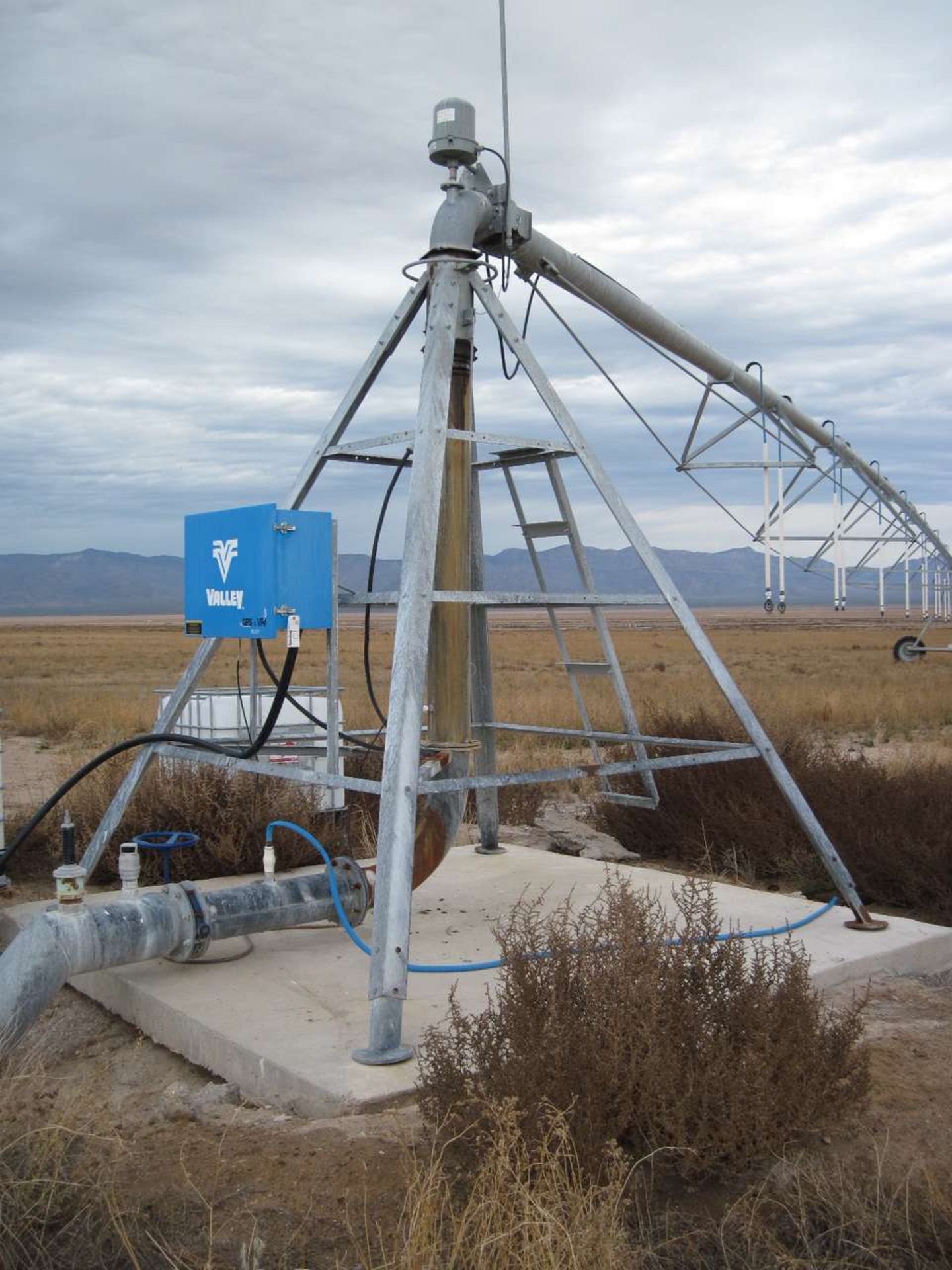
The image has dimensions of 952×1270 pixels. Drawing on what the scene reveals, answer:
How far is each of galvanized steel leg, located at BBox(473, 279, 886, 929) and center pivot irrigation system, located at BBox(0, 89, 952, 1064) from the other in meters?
0.01

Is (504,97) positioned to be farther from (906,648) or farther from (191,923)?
(906,648)

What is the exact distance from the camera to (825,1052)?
158 inches

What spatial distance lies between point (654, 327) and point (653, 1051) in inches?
201

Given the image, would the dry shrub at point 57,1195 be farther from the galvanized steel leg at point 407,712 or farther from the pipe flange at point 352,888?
the pipe flange at point 352,888

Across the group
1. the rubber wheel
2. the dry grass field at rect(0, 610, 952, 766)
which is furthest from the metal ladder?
the rubber wheel

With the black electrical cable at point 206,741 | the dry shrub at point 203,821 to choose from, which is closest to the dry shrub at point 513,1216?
the black electrical cable at point 206,741

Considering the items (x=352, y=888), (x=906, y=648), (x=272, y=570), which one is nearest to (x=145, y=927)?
(x=352, y=888)

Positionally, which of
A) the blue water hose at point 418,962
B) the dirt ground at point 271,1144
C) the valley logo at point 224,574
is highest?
the valley logo at point 224,574

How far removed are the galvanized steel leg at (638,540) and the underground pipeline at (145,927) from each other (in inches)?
84.8

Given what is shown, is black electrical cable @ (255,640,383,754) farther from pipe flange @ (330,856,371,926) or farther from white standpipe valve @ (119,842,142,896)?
white standpipe valve @ (119,842,142,896)

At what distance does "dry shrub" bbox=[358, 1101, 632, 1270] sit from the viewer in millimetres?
2869

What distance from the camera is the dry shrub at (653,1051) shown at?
363cm

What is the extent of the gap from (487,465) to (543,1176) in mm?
4691

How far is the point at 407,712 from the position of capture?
4914 mm
